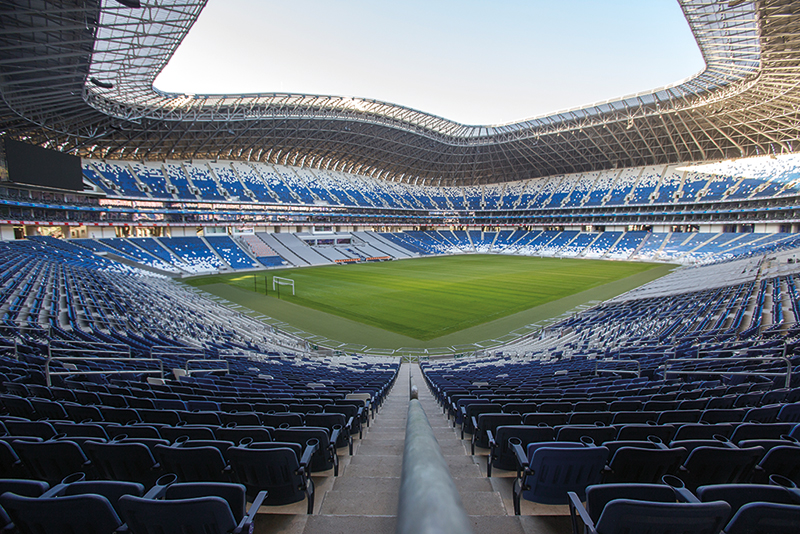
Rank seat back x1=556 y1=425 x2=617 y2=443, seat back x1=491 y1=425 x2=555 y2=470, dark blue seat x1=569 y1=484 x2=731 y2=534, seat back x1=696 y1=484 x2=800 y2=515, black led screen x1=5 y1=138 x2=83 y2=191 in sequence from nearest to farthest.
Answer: dark blue seat x1=569 y1=484 x2=731 y2=534, seat back x1=696 y1=484 x2=800 y2=515, seat back x1=556 y1=425 x2=617 y2=443, seat back x1=491 y1=425 x2=555 y2=470, black led screen x1=5 y1=138 x2=83 y2=191

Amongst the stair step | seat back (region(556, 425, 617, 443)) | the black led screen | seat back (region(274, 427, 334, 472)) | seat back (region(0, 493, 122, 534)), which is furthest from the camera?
the black led screen

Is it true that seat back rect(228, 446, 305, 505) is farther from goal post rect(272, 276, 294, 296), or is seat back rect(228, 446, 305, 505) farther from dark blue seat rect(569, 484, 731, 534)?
goal post rect(272, 276, 294, 296)

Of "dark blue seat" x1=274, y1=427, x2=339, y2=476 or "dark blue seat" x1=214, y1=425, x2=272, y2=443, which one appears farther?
"dark blue seat" x1=274, y1=427, x2=339, y2=476

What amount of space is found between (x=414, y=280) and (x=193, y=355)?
1252 inches

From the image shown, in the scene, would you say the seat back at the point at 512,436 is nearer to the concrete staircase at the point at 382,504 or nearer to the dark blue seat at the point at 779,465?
the concrete staircase at the point at 382,504

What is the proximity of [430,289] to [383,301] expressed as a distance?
705 cm

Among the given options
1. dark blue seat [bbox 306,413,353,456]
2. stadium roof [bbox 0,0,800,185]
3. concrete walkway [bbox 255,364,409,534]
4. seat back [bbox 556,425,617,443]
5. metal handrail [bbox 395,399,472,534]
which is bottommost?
concrete walkway [bbox 255,364,409,534]

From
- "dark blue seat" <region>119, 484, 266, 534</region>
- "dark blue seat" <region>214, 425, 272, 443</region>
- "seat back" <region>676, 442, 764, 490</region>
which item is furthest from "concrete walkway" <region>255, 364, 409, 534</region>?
"seat back" <region>676, 442, 764, 490</region>

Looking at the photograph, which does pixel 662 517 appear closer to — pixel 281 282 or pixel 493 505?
pixel 493 505

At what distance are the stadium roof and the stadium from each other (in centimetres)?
41

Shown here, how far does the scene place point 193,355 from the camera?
12.4 m

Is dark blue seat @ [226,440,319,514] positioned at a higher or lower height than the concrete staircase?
higher

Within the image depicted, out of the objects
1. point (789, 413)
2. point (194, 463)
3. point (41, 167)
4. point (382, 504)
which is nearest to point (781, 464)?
point (789, 413)

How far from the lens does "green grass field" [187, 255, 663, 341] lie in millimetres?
26734
